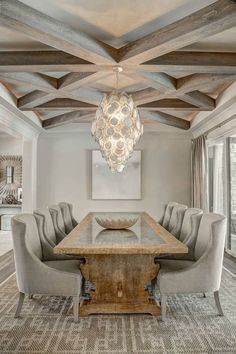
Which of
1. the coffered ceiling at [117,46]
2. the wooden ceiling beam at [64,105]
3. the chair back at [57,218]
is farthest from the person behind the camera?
the wooden ceiling beam at [64,105]

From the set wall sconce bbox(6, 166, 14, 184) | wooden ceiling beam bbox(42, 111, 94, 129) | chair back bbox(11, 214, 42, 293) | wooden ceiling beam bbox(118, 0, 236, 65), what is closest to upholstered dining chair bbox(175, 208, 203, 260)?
chair back bbox(11, 214, 42, 293)

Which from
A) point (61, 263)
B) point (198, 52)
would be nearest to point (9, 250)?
point (61, 263)

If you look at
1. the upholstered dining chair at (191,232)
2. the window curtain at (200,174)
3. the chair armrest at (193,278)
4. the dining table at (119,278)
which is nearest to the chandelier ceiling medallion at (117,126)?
the upholstered dining chair at (191,232)

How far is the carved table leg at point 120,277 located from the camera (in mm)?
3055

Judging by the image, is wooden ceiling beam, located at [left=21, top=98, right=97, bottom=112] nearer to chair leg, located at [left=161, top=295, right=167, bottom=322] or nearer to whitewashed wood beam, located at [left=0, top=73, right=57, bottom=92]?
whitewashed wood beam, located at [left=0, top=73, right=57, bottom=92]

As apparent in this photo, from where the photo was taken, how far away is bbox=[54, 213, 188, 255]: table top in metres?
2.63

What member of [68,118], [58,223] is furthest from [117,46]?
[68,118]

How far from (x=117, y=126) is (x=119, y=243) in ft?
5.26

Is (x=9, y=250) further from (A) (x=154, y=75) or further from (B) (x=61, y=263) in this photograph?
(A) (x=154, y=75)

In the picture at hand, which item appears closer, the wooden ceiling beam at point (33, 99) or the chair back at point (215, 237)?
the chair back at point (215, 237)

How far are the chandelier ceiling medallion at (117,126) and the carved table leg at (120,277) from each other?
1.45 meters

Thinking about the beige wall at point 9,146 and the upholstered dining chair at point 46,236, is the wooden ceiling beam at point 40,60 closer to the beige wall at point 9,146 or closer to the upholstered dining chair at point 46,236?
the upholstered dining chair at point 46,236

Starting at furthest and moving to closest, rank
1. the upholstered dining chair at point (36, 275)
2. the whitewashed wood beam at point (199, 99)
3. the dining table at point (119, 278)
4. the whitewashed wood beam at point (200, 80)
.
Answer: the whitewashed wood beam at point (199, 99), the whitewashed wood beam at point (200, 80), the dining table at point (119, 278), the upholstered dining chair at point (36, 275)

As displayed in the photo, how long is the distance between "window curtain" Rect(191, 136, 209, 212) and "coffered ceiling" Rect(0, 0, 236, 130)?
1.60 m
